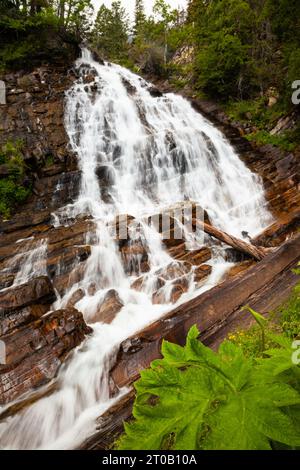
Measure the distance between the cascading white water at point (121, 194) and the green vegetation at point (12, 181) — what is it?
6.76ft

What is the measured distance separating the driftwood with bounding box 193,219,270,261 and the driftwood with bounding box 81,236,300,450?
6.49ft

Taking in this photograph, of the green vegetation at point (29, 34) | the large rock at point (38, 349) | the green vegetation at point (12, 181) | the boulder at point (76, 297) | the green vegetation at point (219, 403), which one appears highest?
the green vegetation at point (29, 34)

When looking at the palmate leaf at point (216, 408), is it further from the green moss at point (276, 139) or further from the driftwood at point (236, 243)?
the green moss at point (276, 139)

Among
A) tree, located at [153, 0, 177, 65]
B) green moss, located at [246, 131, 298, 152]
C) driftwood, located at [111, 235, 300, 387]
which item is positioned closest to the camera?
driftwood, located at [111, 235, 300, 387]

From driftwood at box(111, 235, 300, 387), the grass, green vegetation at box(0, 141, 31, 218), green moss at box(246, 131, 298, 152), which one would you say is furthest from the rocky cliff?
driftwood at box(111, 235, 300, 387)

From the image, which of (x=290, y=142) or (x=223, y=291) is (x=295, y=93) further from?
(x=223, y=291)

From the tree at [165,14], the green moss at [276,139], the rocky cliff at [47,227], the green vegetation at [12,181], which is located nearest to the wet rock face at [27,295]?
the rocky cliff at [47,227]

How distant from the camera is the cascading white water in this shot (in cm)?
455

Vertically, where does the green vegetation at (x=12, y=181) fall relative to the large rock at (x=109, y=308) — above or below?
above

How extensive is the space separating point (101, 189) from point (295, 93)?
32.1 ft

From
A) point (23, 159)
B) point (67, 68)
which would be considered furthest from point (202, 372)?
point (67, 68)

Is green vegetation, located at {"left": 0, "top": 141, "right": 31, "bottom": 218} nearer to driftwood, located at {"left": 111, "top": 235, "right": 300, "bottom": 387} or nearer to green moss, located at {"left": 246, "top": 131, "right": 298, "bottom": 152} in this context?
driftwood, located at {"left": 111, "top": 235, "right": 300, "bottom": 387}

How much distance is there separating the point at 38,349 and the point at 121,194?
7.71m

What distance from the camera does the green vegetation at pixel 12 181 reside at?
11.1 metres
